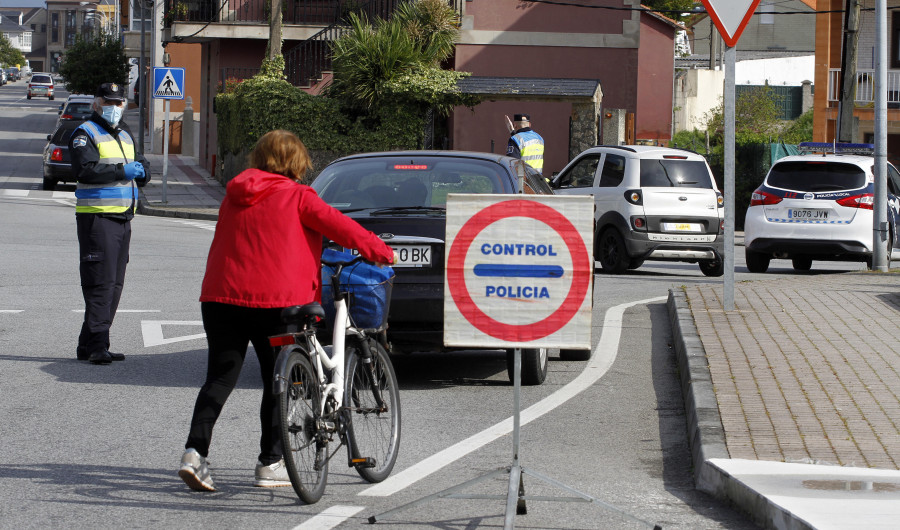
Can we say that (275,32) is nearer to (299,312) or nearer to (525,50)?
(525,50)

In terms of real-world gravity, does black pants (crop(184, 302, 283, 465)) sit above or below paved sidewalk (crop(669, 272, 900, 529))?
above

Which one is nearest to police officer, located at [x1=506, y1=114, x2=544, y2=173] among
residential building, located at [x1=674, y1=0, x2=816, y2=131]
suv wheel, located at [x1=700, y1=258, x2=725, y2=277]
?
suv wheel, located at [x1=700, y1=258, x2=725, y2=277]

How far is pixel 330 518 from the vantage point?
5.52m

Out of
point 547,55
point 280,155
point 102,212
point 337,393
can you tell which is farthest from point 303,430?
point 547,55

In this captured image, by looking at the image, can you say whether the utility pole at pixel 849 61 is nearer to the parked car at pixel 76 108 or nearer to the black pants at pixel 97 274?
the black pants at pixel 97 274

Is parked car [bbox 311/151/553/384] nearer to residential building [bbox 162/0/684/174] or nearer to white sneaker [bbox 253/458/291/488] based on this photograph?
white sneaker [bbox 253/458/291/488]

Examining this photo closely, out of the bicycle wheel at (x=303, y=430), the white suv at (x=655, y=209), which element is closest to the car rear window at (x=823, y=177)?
the white suv at (x=655, y=209)

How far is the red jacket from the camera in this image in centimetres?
573

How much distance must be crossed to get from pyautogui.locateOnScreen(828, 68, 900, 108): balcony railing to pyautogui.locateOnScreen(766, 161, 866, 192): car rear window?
20.0 meters

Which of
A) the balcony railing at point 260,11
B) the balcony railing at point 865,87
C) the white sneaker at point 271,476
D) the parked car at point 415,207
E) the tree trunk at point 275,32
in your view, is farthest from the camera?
the balcony railing at point 865,87

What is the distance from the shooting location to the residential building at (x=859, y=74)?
36562 millimetres

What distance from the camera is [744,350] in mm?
9453

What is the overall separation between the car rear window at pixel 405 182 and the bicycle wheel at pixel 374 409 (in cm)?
267

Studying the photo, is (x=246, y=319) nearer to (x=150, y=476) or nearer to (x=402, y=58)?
(x=150, y=476)
